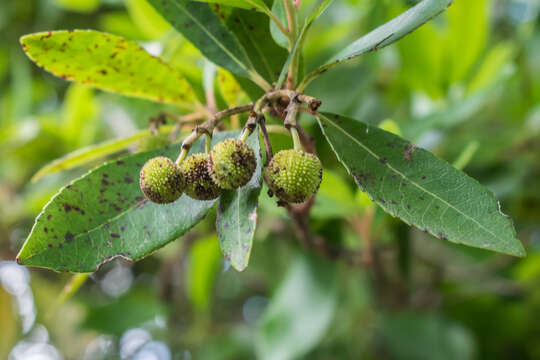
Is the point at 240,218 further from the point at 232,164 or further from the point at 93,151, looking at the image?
the point at 93,151

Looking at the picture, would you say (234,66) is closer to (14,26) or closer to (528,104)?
(528,104)

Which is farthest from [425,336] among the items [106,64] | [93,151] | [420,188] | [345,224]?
[106,64]

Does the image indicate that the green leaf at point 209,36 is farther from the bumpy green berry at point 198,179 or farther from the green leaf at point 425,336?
the green leaf at point 425,336

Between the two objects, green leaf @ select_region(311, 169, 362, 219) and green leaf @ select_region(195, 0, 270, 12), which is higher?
green leaf @ select_region(195, 0, 270, 12)

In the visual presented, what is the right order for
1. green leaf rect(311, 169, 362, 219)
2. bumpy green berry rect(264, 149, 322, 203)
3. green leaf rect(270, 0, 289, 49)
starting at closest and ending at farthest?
bumpy green berry rect(264, 149, 322, 203) < green leaf rect(270, 0, 289, 49) < green leaf rect(311, 169, 362, 219)

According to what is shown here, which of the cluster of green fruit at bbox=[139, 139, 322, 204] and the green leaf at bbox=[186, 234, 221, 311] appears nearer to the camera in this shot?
the cluster of green fruit at bbox=[139, 139, 322, 204]

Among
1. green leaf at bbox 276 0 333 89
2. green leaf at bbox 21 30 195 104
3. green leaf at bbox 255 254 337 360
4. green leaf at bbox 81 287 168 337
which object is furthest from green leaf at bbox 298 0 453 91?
green leaf at bbox 81 287 168 337

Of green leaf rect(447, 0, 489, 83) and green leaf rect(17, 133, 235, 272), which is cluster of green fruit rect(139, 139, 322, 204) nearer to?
green leaf rect(17, 133, 235, 272)

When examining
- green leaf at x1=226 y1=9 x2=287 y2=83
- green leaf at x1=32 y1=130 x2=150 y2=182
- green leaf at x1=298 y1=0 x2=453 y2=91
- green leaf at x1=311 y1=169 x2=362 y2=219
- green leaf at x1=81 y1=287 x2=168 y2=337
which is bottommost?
green leaf at x1=81 y1=287 x2=168 y2=337

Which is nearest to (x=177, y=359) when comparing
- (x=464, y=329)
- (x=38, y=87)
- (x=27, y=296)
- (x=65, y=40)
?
(x=27, y=296)
